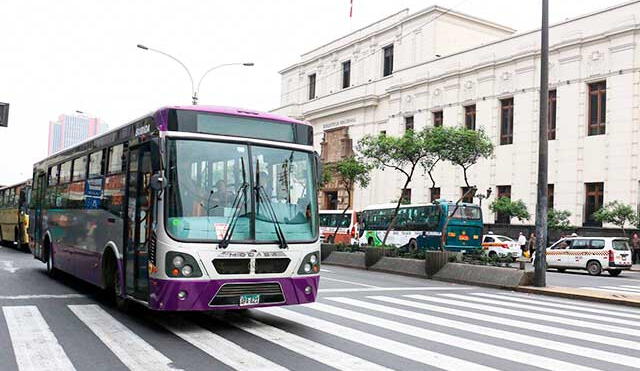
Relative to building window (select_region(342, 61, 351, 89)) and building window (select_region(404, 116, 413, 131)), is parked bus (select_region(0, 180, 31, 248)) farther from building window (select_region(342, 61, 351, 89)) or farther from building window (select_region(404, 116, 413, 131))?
building window (select_region(342, 61, 351, 89))

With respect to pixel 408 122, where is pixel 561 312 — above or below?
below

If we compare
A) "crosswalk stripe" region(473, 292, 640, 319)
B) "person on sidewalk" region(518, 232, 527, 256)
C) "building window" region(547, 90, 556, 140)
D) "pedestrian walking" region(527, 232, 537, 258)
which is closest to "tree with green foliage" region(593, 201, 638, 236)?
"pedestrian walking" region(527, 232, 537, 258)

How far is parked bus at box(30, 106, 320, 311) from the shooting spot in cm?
821

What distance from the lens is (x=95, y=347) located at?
761 cm

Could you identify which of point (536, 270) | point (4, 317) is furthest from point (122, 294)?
point (536, 270)

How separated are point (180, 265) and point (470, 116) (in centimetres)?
3625

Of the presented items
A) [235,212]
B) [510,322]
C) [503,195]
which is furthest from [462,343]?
[503,195]

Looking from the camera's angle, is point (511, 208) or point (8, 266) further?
point (511, 208)

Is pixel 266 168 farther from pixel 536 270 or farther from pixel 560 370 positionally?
pixel 536 270

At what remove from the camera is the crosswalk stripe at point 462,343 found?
7312 millimetres

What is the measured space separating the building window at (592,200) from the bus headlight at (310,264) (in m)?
28.2

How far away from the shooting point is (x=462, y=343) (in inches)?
334

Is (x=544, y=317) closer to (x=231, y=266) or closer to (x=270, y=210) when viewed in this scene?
(x=270, y=210)

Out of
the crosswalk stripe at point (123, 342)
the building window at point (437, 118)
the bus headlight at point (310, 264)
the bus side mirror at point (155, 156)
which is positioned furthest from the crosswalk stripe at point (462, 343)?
the building window at point (437, 118)
